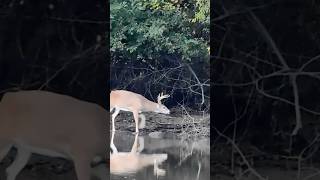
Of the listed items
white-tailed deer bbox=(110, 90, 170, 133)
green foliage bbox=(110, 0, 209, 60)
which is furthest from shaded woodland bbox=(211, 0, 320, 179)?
white-tailed deer bbox=(110, 90, 170, 133)

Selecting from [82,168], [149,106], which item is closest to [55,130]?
[82,168]

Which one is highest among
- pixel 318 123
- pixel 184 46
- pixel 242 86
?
pixel 184 46

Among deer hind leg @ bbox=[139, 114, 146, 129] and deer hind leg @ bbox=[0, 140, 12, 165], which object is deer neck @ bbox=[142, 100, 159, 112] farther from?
deer hind leg @ bbox=[0, 140, 12, 165]

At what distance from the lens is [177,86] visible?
4074 mm

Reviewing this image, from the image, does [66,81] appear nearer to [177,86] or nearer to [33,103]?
[33,103]

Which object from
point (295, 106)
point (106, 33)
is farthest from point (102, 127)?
point (295, 106)

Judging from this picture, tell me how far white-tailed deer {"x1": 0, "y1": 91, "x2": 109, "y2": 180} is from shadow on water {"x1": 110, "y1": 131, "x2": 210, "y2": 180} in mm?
737

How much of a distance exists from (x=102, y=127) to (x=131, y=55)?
1.25m

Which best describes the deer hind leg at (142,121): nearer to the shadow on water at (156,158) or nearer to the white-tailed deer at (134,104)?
the white-tailed deer at (134,104)

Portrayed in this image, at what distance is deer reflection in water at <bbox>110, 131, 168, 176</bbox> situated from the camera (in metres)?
3.62

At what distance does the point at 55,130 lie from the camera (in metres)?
2.87

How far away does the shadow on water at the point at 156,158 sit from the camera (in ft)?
11.9

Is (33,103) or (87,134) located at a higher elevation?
(33,103)

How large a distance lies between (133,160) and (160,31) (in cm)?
109
